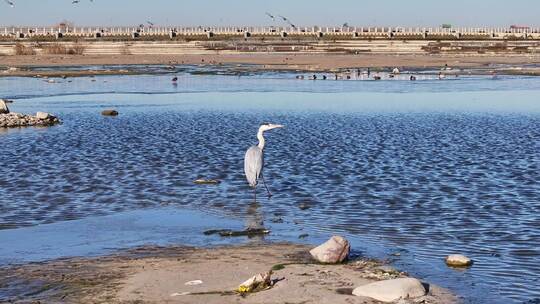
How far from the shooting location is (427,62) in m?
78.4

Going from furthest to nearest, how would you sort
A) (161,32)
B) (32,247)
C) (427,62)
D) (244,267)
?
(161,32) → (427,62) → (32,247) → (244,267)

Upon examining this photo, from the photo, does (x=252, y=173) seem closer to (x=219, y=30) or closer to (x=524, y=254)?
(x=524, y=254)

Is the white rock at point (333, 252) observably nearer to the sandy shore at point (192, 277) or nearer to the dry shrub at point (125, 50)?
the sandy shore at point (192, 277)

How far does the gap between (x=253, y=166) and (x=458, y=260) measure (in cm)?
582

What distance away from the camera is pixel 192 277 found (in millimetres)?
10984

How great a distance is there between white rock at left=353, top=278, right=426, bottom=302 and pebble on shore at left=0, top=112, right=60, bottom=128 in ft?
66.5

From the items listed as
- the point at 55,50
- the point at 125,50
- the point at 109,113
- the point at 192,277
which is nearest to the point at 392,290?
the point at 192,277

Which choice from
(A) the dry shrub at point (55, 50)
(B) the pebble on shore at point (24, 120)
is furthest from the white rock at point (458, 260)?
(A) the dry shrub at point (55, 50)

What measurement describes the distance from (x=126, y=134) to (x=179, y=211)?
38.9 feet

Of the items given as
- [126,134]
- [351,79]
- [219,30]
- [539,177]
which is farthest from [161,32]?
[539,177]

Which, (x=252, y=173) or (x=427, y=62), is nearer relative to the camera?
(x=252, y=173)

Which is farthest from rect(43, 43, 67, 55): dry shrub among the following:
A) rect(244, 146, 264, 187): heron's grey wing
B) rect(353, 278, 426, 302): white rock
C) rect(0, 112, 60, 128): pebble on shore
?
rect(353, 278, 426, 302): white rock

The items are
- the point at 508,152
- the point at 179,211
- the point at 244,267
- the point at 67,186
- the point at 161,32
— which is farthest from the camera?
the point at 161,32

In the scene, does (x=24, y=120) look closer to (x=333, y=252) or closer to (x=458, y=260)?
(x=333, y=252)
